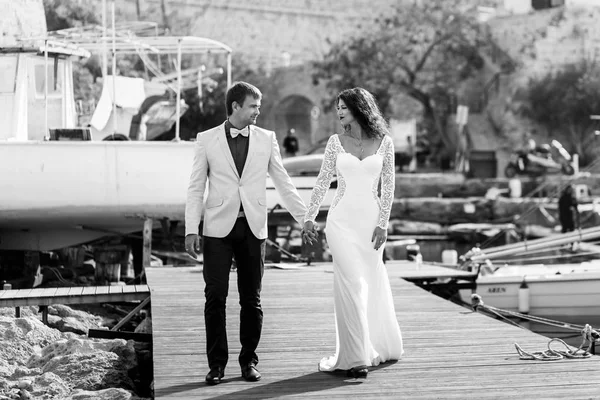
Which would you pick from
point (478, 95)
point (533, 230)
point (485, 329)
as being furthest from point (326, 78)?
point (485, 329)

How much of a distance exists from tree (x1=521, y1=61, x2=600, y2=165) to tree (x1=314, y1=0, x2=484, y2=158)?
114 inches

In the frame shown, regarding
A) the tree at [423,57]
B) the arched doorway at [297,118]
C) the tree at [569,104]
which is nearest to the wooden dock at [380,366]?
the tree at [569,104]

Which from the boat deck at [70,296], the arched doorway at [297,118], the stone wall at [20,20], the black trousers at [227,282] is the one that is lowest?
the boat deck at [70,296]

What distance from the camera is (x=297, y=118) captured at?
50.0 meters

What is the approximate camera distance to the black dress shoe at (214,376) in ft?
22.9

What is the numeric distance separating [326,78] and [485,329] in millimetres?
37716

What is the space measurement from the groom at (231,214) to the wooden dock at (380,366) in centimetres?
36

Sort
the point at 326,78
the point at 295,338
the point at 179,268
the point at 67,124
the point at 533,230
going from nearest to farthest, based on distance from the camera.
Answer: the point at 295,338 → the point at 179,268 → the point at 67,124 → the point at 533,230 → the point at 326,78

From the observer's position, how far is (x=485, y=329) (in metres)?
9.09

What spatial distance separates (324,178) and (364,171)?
0.27 m

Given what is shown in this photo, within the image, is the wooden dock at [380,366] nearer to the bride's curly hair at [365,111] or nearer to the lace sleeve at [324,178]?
the lace sleeve at [324,178]

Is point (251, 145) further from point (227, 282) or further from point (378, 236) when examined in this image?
point (378, 236)

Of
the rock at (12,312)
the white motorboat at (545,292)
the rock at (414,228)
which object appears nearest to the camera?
the rock at (12,312)

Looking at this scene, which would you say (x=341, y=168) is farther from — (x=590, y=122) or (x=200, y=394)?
(x=590, y=122)
